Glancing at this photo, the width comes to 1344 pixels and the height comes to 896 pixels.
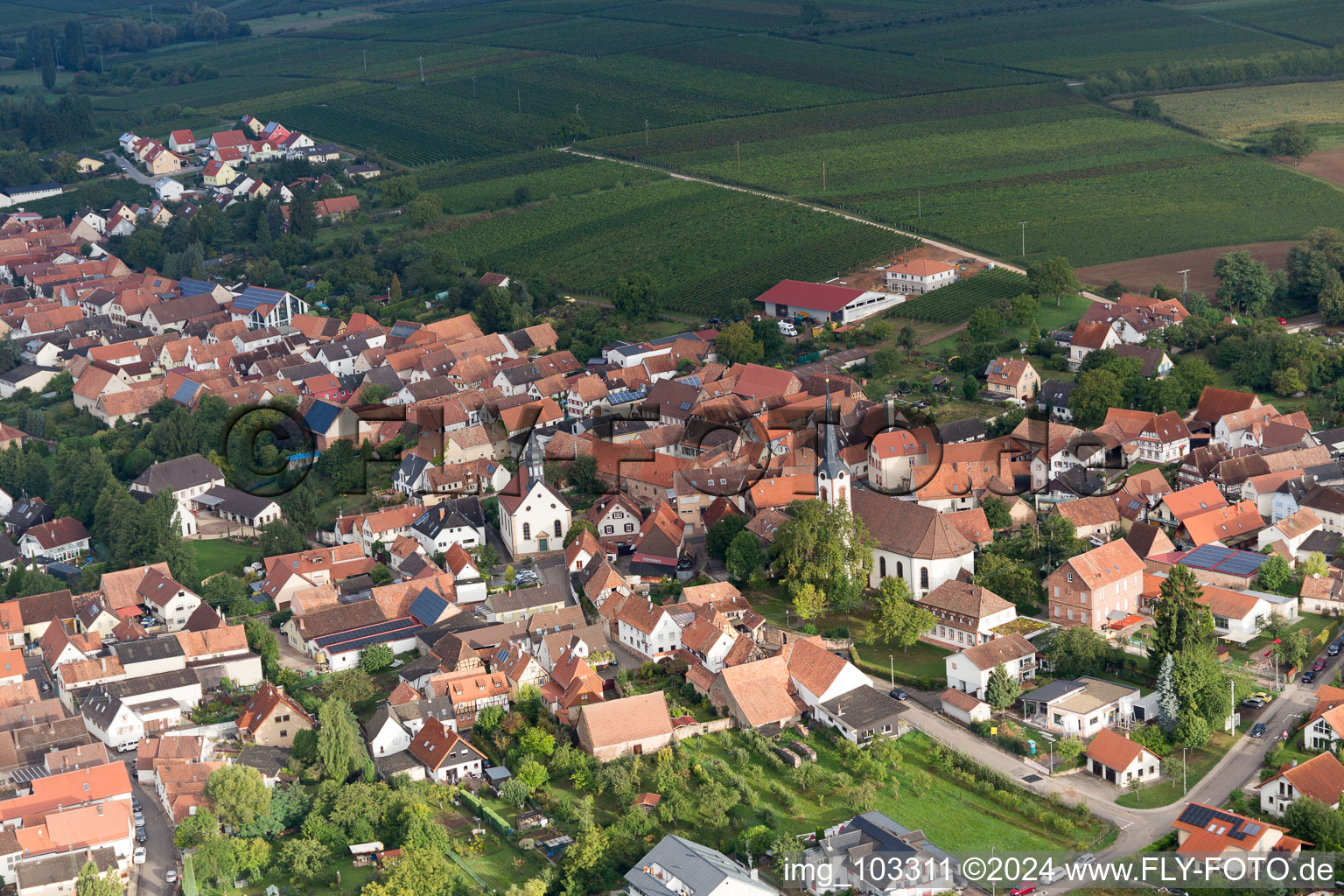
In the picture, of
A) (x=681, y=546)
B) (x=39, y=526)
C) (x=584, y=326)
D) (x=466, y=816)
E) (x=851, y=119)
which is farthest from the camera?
(x=851, y=119)

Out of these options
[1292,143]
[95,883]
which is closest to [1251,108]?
[1292,143]

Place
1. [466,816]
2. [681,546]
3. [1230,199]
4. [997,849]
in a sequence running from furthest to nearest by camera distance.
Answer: [1230,199], [681,546], [466,816], [997,849]

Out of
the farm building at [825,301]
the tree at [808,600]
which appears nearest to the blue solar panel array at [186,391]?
the farm building at [825,301]

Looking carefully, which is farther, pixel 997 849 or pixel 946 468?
pixel 946 468

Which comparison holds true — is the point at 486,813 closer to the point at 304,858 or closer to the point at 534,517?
the point at 304,858

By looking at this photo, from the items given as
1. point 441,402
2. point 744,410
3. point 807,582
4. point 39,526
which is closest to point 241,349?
point 441,402

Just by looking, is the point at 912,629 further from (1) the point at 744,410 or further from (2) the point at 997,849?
(1) the point at 744,410
